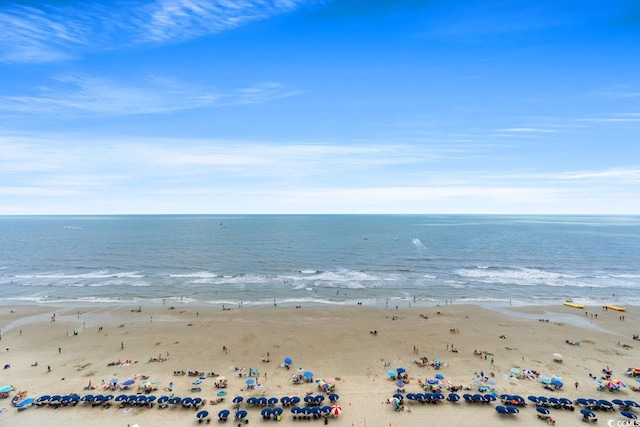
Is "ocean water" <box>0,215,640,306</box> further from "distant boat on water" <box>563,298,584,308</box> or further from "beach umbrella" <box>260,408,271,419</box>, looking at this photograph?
"beach umbrella" <box>260,408,271,419</box>

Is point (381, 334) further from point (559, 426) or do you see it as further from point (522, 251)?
point (522, 251)

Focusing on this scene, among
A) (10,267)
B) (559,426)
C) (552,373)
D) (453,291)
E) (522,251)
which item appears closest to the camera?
(559,426)

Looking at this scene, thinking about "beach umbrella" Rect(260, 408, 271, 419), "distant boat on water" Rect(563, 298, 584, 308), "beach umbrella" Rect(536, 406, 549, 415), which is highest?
"distant boat on water" Rect(563, 298, 584, 308)

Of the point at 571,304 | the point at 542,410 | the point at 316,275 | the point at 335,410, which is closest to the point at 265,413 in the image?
the point at 335,410

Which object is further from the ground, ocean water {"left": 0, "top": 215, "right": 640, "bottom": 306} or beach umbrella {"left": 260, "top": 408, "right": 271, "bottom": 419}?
ocean water {"left": 0, "top": 215, "right": 640, "bottom": 306}

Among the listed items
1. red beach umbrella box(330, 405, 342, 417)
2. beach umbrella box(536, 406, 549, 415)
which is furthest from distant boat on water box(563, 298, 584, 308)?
red beach umbrella box(330, 405, 342, 417)

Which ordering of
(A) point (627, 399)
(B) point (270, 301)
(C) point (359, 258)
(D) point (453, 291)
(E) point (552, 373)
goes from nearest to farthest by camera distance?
(A) point (627, 399), (E) point (552, 373), (B) point (270, 301), (D) point (453, 291), (C) point (359, 258)

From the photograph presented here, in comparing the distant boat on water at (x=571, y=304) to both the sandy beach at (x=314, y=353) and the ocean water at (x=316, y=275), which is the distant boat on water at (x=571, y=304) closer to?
the sandy beach at (x=314, y=353)

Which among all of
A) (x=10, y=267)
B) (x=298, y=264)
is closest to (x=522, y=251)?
(x=298, y=264)

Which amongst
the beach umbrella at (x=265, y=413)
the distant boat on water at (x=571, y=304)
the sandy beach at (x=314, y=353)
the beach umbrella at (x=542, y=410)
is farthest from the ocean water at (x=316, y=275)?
the beach umbrella at (x=265, y=413)
